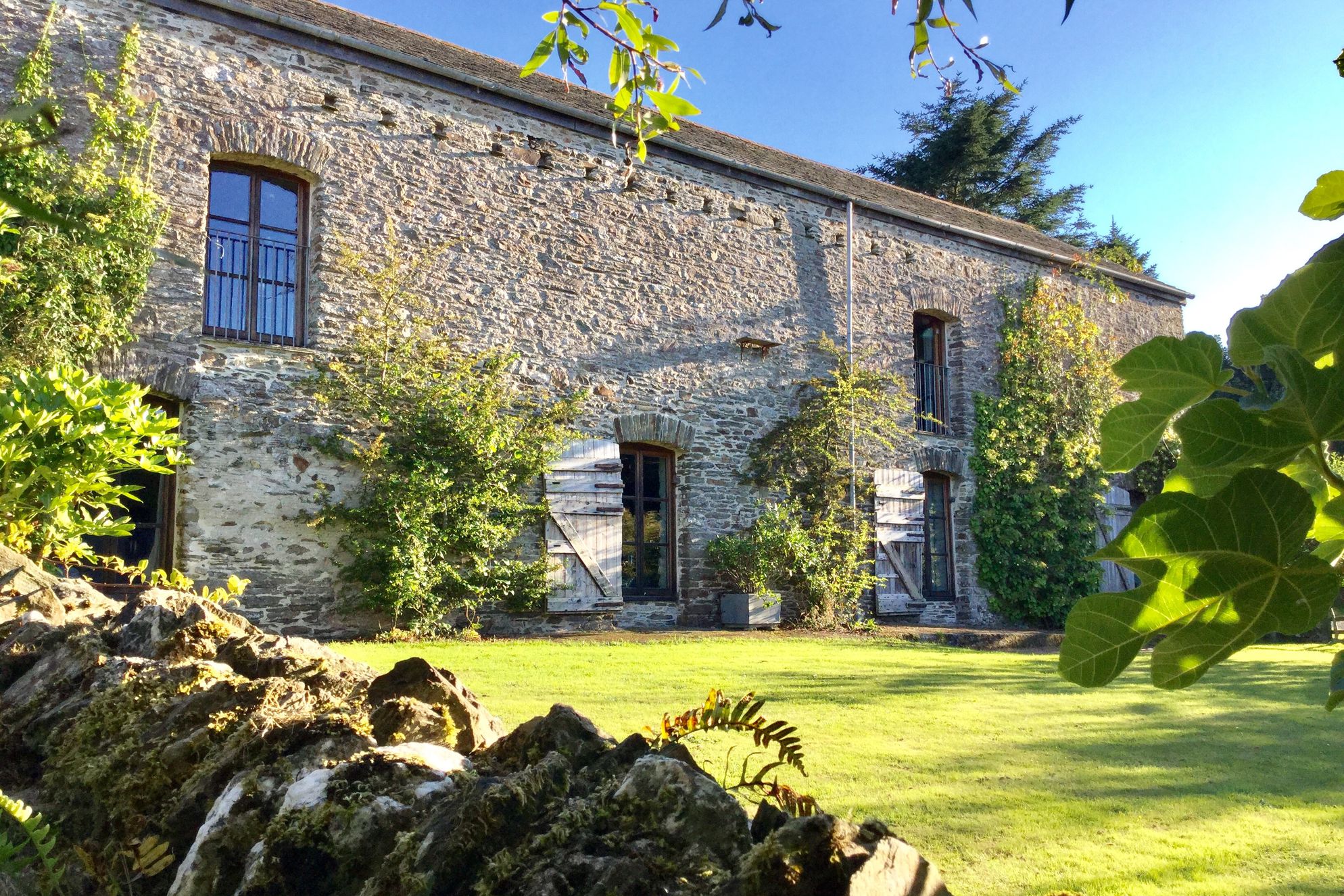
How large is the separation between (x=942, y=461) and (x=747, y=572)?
388 cm

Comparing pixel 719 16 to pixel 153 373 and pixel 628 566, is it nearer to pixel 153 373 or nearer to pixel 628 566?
pixel 153 373

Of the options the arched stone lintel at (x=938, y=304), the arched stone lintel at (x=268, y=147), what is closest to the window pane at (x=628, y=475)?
the arched stone lintel at (x=268, y=147)

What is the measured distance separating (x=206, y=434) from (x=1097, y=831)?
7.92 m

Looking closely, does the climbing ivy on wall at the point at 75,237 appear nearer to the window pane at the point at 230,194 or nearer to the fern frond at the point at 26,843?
the window pane at the point at 230,194

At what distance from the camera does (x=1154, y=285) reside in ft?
55.5

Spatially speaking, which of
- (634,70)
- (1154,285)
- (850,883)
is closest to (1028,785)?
(850,883)

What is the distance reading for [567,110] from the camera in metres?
10.9

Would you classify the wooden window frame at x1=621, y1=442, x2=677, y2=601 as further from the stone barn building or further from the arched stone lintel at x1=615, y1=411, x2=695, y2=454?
the arched stone lintel at x1=615, y1=411, x2=695, y2=454

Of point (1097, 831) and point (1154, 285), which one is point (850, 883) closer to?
point (1097, 831)

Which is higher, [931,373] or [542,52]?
[931,373]

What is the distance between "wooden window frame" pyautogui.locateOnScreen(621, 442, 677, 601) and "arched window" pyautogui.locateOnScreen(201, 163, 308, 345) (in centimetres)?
388

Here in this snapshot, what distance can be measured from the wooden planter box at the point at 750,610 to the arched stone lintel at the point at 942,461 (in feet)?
11.2

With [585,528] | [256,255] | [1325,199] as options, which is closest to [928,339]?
[585,528]

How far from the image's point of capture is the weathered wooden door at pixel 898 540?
1266 cm
